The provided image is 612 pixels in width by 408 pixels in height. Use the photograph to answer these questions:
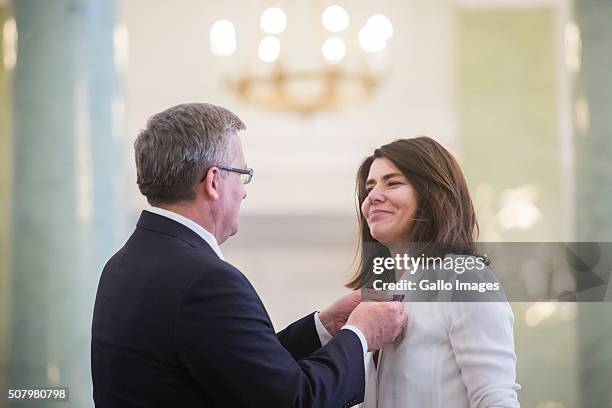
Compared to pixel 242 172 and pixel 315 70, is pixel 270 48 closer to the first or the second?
pixel 315 70

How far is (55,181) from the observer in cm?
290

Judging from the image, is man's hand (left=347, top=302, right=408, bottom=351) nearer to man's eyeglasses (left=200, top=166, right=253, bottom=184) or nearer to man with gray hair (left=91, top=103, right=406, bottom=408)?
man with gray hair (left=91, top=103, right=406, bottom=408)

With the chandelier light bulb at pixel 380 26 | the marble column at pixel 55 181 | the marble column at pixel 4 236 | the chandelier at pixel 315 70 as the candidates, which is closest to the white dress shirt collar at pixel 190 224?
the marble column at pixel 55 181

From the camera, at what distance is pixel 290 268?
6164 mm

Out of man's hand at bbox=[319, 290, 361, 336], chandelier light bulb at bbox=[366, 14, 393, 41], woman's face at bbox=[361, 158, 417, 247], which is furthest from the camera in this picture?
chandelier light bulb at bbox=[366, 14, 393, 41]

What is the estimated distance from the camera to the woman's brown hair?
2.01 meters

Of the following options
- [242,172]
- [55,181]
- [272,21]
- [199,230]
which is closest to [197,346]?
[199,230]

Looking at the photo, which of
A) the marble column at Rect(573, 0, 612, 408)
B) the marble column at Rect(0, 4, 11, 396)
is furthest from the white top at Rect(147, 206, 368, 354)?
the marble column at Rect(0, 4, 11, 396)

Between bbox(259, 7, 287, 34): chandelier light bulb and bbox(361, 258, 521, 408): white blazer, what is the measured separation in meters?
3.65

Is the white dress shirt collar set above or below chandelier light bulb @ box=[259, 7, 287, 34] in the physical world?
below

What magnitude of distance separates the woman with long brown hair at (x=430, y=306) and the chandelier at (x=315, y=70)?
3271mm

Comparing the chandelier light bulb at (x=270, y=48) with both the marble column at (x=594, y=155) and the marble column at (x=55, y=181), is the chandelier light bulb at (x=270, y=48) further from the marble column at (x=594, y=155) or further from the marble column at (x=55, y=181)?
the marble column at (x=594, y=155)

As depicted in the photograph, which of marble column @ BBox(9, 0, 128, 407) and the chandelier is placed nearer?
marble column @ BBox(9, 0, 128, 407)

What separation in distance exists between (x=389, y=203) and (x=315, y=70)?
11.3 ft
